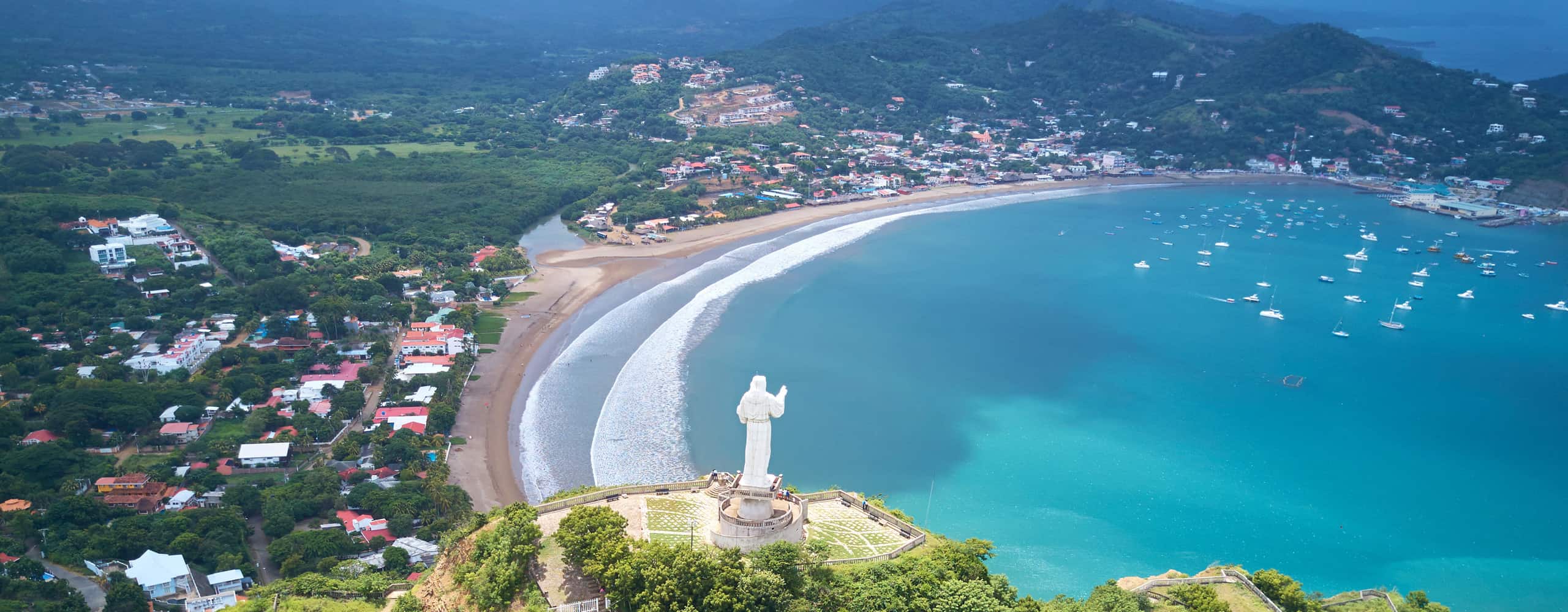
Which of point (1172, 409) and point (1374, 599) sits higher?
point (1374, 599)

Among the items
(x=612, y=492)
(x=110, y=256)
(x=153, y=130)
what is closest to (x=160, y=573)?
(x=612, y=492)

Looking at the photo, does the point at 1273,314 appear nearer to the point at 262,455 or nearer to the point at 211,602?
the point at 262,455

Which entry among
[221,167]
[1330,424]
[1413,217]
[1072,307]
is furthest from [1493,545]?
[221,167]

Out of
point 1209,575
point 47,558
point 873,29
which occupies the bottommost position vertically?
point 47,558

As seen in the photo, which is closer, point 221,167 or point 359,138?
point 221,167

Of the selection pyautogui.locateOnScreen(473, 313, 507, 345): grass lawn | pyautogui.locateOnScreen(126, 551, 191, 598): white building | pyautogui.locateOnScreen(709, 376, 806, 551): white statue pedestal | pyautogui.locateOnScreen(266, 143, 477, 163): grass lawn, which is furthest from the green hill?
pyautogui.locateOnScreen(709, 376, 806, 551): white statue pedestal

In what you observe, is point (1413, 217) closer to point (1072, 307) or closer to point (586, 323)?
point (1072, 307)
